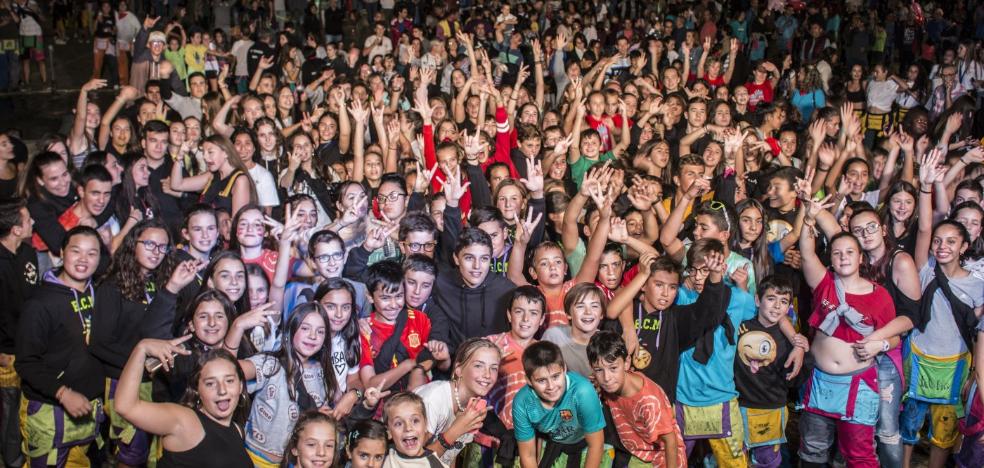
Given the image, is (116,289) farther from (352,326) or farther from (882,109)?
(882,109)

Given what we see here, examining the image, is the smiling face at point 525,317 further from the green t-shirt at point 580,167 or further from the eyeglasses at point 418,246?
the green t-shirt at point 580,167

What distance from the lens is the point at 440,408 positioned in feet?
15.5

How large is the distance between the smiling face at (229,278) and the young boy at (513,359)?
1.48 meters

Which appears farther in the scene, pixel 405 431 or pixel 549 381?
pixel 549 381

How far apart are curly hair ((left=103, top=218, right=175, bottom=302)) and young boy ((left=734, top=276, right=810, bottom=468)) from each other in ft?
11.2

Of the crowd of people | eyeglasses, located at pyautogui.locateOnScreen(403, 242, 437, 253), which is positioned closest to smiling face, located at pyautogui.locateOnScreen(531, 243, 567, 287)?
the crowd of people

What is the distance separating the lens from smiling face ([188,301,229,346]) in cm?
488

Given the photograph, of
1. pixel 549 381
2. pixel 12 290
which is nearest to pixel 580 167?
pixel 549 381

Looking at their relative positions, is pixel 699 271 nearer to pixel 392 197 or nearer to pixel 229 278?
pixel 392 197

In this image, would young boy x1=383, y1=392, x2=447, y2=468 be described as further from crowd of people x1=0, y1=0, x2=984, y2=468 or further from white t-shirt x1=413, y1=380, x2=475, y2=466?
white t-shirt x1=413, y1=380, x2=475, y2=466

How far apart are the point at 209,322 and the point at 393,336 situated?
3.33 ft

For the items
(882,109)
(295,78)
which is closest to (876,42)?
(882,109)

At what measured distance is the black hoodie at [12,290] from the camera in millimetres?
5555

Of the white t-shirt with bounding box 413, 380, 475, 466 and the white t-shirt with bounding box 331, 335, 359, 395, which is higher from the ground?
the white t-shirt with bounding box 331, 335, 359, 395
